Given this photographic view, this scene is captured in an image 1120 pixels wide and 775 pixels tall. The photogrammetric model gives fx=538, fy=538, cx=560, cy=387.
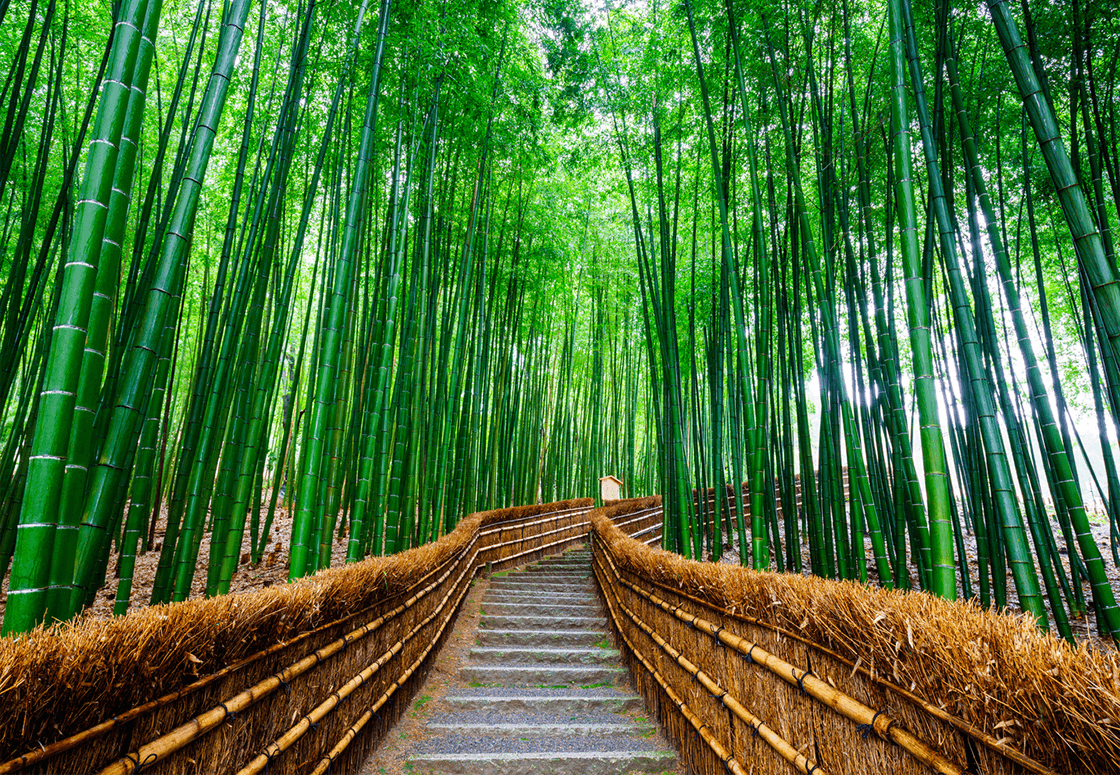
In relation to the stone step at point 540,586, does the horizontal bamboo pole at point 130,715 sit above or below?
above

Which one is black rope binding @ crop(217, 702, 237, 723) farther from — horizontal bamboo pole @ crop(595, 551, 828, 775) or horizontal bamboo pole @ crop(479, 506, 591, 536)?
horizontal bamboo pole @ crop(479, 506, 591, 536)

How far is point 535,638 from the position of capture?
3.37m

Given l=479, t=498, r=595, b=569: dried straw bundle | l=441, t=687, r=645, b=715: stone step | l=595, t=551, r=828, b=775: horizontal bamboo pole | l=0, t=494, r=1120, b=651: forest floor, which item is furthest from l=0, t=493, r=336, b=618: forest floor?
l=595, t=551, r=828, b=775: horizontal bamboo pole

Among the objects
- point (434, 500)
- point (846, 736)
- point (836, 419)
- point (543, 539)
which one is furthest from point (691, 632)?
point (543, 539)

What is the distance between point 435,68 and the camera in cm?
313

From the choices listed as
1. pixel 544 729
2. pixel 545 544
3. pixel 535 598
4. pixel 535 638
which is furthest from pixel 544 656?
pixel 545 544

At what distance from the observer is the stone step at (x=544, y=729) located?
2264mm

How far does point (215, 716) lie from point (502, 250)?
4458mm

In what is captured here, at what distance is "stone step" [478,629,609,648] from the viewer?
11.0 feet

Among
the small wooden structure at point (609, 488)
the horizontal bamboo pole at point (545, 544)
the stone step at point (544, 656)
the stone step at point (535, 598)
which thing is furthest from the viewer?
the small wooden structure at point (609, 488)

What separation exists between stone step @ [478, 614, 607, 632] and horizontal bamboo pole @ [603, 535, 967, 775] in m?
1.99

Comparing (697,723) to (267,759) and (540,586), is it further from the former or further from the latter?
(540,586)

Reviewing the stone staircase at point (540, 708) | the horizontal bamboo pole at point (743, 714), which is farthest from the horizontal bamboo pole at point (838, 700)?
the stone staircase at point (540, 708)

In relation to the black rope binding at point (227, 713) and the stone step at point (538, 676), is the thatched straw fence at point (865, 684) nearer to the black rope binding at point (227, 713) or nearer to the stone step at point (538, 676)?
the stone step at point (538, 676)
